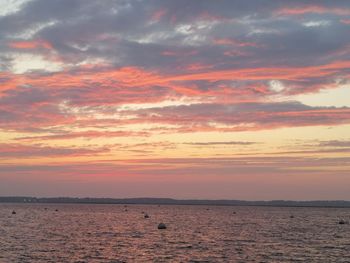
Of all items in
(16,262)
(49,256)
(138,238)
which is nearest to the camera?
(16,262)

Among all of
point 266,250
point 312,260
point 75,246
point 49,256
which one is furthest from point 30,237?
point 312,260

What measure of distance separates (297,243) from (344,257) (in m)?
19.7

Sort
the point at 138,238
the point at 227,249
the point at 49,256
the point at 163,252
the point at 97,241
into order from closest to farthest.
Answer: the point at 49,256, the point at 163,252, the point at 227,249, the point at 97,241, the point at 138,238

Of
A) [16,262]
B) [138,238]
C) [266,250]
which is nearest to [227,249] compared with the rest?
[266,250]

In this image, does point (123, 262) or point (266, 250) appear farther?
point (266, 250)

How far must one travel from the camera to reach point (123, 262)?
6431 centimetres

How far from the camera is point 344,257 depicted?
7212cm

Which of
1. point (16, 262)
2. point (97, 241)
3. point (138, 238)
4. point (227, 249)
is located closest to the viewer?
point (16, 262)

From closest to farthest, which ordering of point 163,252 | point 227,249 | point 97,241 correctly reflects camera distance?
point 163,252, point 227,249, point 97,241

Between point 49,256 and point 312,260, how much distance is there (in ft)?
118

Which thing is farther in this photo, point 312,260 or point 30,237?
point 30,237

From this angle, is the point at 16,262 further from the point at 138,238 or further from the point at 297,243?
the point at 297,243

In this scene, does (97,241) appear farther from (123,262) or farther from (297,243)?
(297,243)

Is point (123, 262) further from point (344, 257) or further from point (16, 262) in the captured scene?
point (344, 257)
